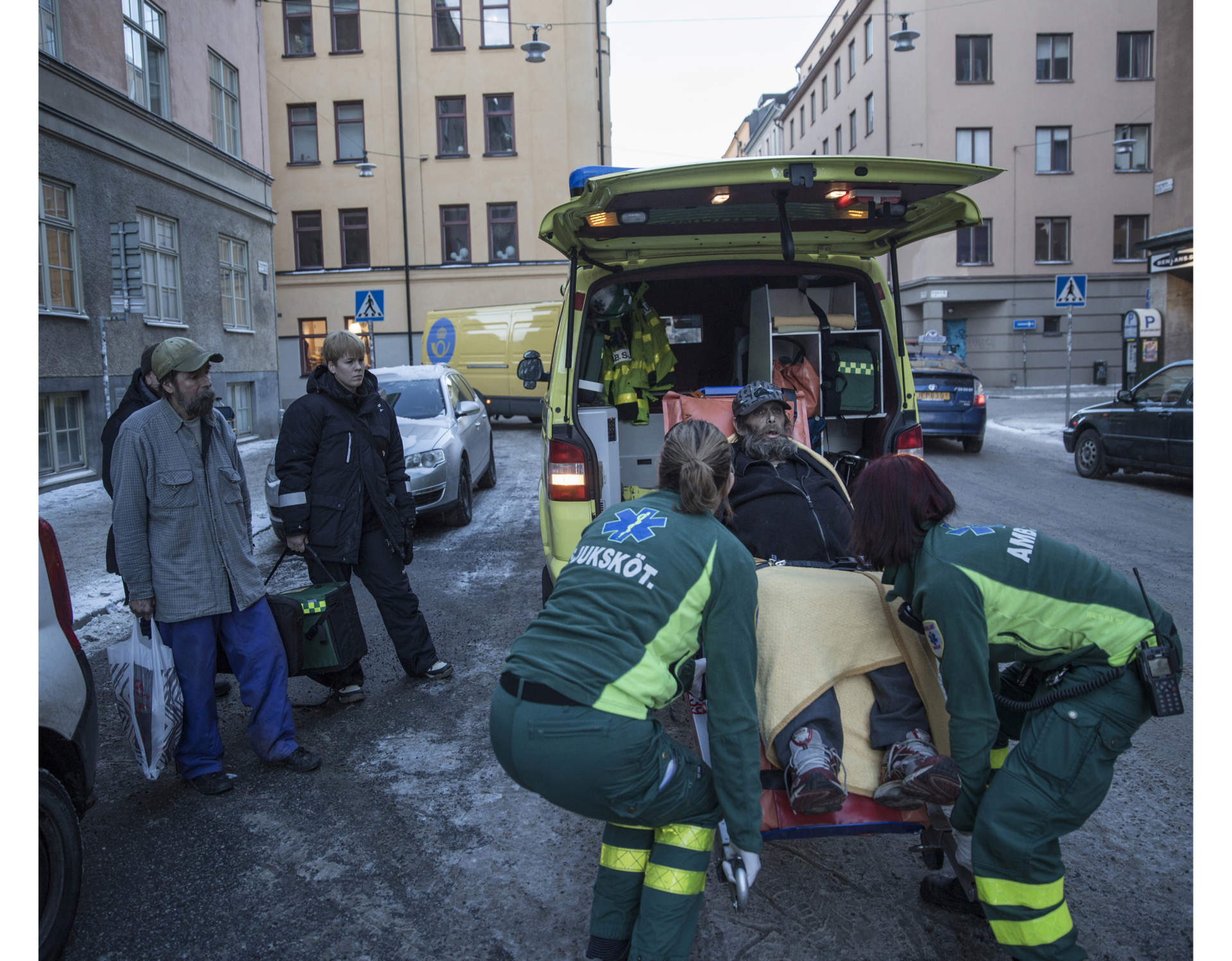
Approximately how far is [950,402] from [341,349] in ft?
37.9

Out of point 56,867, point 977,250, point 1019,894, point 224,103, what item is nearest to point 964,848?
point 1019,894

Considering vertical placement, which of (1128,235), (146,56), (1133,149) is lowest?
(1128,235)

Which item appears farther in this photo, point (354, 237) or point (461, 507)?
point (354, 237)

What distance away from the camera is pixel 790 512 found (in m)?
3.72

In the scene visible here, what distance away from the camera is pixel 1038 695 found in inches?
102

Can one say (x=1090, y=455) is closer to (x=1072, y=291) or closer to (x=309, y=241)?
(x=1072, y=291)

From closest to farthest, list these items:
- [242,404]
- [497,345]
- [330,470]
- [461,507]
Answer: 1. [330,470]
2. [461,507]
3. [242,404]
4. [497,345]

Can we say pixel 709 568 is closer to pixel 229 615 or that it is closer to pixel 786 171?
pixel 786 171

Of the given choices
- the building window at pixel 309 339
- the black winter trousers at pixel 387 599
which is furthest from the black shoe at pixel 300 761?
the building window at pixel 309 339

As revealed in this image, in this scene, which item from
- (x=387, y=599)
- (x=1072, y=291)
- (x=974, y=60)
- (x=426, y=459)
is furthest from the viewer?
(x=974, y=60)

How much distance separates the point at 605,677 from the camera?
90.7 inches

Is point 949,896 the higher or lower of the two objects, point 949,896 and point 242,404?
the lower

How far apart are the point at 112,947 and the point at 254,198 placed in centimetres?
1956

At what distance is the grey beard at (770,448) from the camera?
3.97 meters
